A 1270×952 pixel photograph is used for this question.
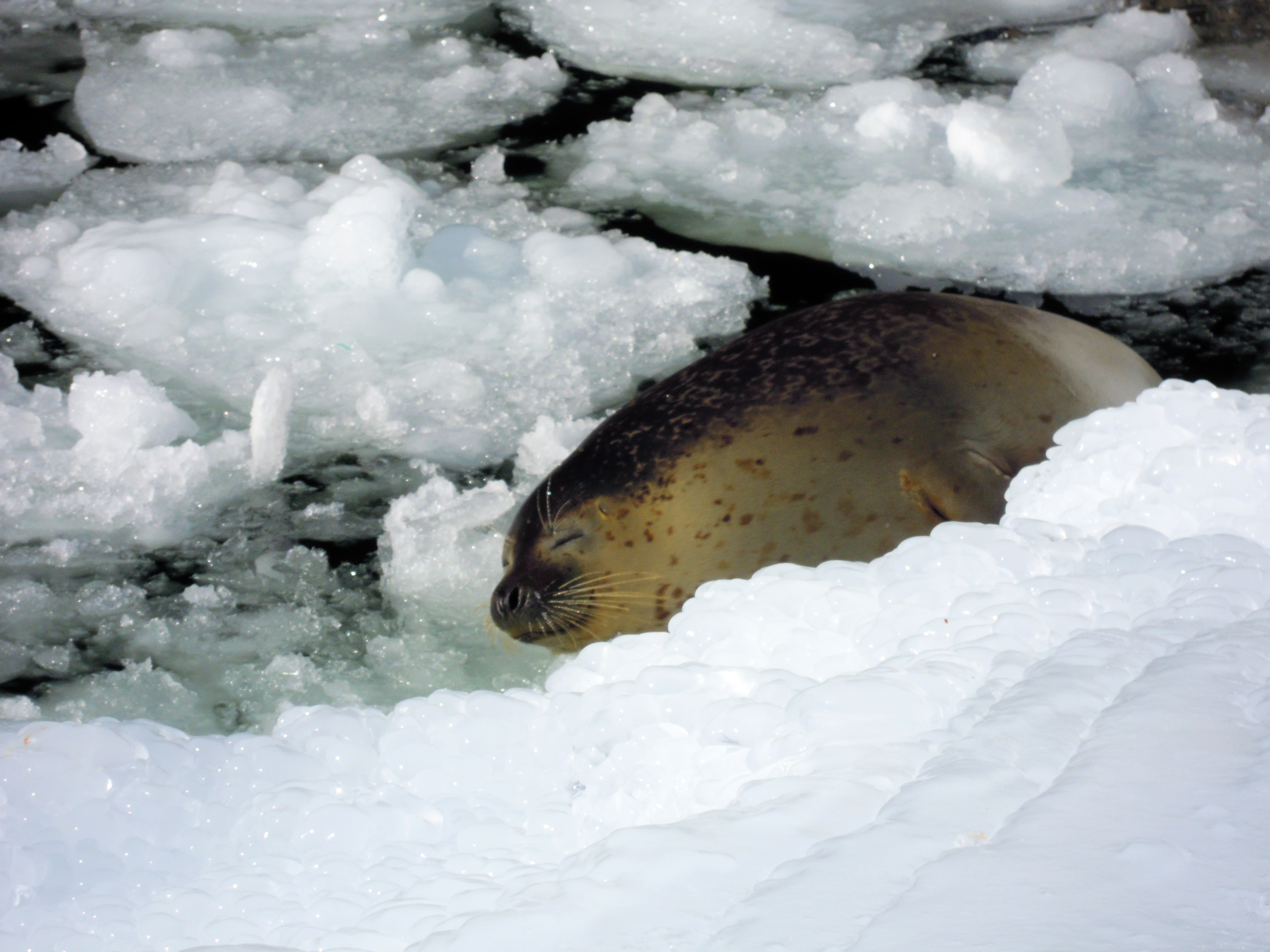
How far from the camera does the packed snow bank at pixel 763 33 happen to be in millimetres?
4457

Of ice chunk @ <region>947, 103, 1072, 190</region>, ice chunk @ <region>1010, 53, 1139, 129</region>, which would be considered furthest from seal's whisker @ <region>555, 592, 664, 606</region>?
ice chunk @ <region>1010, 53, 1139, 129</region>

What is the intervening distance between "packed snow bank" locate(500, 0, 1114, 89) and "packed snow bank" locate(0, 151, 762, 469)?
4.41ft

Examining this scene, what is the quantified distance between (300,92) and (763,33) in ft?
5.72

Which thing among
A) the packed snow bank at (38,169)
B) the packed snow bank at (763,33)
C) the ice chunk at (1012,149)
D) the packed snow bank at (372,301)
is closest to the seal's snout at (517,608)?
the packed snow bank at (372,301)

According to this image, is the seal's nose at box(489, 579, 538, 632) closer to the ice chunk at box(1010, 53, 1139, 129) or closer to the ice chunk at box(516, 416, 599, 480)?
the ice chunk at box(516, 416, 599, 480)

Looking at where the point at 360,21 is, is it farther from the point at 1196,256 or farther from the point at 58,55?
the point at 1196,256

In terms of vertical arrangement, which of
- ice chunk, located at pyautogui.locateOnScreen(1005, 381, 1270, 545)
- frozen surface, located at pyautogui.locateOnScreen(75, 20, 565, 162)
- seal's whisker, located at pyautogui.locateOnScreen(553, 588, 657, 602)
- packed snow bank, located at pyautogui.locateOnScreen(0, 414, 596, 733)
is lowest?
packed snow bank, located at pyautogui.locateOnScreen(0, 414, 596, 733)

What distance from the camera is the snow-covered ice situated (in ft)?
10.6

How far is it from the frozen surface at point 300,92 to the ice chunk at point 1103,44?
1.57 m

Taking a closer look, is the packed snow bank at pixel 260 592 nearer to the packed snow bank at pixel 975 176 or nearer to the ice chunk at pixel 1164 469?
the ice chunk at pixel 1164 469

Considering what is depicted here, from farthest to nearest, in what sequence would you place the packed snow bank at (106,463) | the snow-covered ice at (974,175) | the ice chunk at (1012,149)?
the ice chunk at (1012,149)
the snow-covered ice at (974,175)
the packed snow bank at (106,463)

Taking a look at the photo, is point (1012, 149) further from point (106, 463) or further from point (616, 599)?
point (106, 463)

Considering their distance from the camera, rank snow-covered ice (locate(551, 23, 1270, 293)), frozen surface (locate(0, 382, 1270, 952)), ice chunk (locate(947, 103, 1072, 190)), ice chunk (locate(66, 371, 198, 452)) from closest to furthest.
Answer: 1. frozen surface (locate(0, 382, 1270, 952))
2. ice chunk (locate(66, 371, 198, 452))
3. snow-covered ice (locate(551, 23, 1270, 293))
4. ice chunk (locate(947, 103, 1072, 190))

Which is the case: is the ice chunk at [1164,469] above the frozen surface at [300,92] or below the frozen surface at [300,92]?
above
